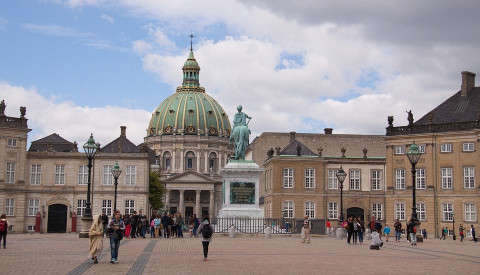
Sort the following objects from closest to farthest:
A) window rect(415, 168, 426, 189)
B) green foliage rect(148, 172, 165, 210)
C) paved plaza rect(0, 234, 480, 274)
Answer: paved plaza rect(0, 234, 480, 274) → window rect(415, 168, 426, 189) → green foliage rect(148, 172, 165, 210)

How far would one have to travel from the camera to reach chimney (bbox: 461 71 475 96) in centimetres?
6169

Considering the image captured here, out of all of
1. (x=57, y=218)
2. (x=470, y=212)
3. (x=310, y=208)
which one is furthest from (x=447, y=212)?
(x=57, y=218)

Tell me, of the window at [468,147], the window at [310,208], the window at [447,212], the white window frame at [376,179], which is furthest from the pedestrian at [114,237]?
the white window frame at [376,179]

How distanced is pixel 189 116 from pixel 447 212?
316 feet

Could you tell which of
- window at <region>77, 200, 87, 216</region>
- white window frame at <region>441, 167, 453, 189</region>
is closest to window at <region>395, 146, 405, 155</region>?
white window frame at <region>441, 167, 453, 189</region>

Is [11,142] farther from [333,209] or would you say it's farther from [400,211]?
[400,211]

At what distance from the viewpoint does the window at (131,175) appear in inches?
2698

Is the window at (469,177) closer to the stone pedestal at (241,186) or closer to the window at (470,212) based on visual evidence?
the window at (470,212)

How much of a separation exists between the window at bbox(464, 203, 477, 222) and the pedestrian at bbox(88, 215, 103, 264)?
43060 millimetres

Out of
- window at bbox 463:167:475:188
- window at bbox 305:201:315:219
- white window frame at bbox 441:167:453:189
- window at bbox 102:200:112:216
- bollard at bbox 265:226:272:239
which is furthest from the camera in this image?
window at bbox 305:201:315:219

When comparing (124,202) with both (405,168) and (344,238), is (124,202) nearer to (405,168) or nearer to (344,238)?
(405,168)

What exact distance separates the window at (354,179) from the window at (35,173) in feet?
98.4

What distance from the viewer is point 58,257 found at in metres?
22.7

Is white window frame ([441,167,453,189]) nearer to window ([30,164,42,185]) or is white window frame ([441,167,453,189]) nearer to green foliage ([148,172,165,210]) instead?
window ([30,164,42,185])
